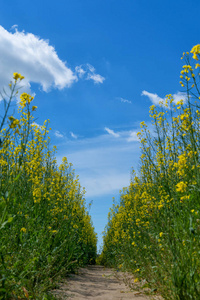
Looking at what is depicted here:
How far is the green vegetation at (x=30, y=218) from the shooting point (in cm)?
296

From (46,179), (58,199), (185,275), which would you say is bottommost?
(185,275)

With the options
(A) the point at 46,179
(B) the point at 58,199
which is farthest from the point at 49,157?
(B) the point at 58,199

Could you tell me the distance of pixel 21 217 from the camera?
179 inches

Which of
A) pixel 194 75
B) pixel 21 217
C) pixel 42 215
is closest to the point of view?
pixel 194 75

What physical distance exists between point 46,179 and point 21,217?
2.45 m

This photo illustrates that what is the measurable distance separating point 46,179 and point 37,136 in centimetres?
106

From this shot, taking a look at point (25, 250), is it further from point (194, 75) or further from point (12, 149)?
point (12, 149)

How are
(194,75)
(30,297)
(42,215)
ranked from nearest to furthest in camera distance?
(30,297) → (194,75) → (42,215)

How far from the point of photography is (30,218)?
4.71 meters

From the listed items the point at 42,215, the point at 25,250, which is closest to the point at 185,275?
the point at 25,250

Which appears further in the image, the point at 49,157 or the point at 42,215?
the point at 49,157

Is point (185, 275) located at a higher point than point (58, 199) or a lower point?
lower

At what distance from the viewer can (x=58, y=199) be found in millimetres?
6820

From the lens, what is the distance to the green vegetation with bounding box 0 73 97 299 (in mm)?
2958
